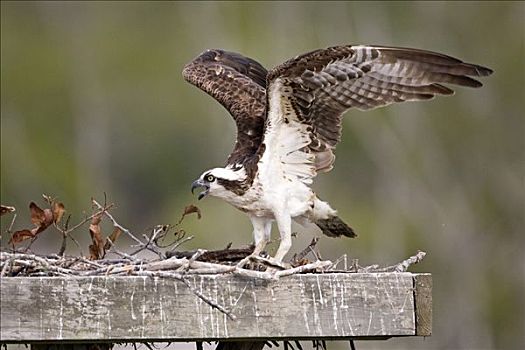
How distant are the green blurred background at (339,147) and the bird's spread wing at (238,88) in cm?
857

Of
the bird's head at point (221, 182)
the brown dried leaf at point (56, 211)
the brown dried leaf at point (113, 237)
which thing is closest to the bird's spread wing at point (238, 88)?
the bird's head at point (221, 182)

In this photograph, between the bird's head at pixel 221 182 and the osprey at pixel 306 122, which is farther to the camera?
the bird's head at pixel 221 182

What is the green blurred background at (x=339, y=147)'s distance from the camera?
2170 cm

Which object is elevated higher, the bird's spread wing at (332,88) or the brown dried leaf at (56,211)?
the bird's spread wing at (332,88)

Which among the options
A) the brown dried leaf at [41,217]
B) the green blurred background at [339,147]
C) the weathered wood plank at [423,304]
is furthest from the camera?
the green blurred background at [339,147]

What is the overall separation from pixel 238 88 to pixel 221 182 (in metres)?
1.15

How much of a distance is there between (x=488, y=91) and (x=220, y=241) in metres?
7.11

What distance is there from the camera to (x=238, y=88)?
828 centimetres

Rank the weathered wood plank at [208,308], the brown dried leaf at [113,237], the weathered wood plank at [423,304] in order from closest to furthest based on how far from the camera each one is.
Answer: the weathered wood plank at [208,308] → the weathered wood plank at [423,304] → the brown dried leaf at [113,237]

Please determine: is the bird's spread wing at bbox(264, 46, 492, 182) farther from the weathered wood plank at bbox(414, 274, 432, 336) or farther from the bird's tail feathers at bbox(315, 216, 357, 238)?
the weathered wood plank at bbox(414, 274, 432, 336)

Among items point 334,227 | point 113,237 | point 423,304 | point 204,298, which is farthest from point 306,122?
point 204,298

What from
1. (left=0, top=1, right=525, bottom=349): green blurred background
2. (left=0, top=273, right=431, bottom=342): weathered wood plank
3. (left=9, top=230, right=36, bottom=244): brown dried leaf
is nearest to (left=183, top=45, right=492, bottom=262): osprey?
(left=9, top=230, right=36, bottom=244): brown dried leaf

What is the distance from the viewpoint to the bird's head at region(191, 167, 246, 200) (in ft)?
23.7

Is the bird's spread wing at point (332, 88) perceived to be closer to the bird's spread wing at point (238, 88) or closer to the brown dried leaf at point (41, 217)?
the bird's spread wing at point (238, 88)
